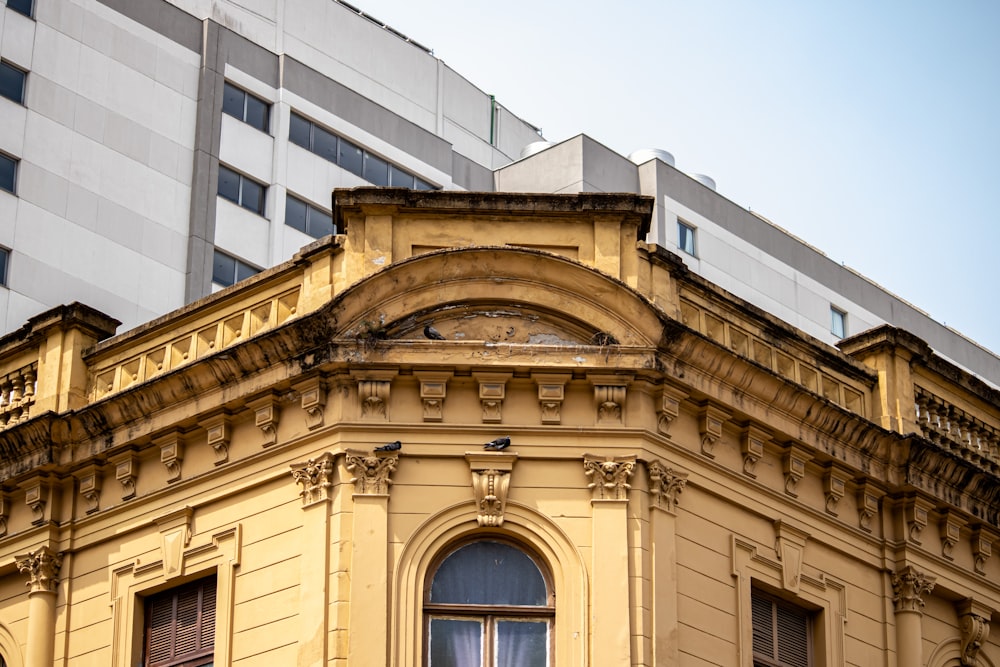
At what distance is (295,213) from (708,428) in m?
27.3

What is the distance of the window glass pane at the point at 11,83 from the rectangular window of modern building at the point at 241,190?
5400mm

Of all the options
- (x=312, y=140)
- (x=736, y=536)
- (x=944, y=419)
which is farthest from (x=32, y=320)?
(x=312, y=140)

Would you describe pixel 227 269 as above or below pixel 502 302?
above

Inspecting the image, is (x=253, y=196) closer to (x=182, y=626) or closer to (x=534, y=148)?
(x=534, y=148)

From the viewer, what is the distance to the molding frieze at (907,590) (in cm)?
2638

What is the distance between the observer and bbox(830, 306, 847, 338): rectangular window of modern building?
60.5m

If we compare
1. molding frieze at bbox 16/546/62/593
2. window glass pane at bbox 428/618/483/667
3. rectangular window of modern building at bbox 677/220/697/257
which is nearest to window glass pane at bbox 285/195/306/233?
rectangular window of modern building at bbox 677/220/697/257

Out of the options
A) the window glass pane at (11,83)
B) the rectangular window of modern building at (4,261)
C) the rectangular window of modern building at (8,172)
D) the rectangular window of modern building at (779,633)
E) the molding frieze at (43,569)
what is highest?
the window glass pane at (11,83)

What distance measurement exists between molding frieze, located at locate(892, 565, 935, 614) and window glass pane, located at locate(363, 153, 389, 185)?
92.5 ft

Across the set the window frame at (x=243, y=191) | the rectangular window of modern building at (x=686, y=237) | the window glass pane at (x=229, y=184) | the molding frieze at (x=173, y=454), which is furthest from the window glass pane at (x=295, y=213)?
the molding frieze at (x=173, y=454)

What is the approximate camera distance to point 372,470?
77.8 ft

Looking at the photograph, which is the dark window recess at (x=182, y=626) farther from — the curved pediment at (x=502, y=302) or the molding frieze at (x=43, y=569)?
the curved pediment at (x=502, y=302)

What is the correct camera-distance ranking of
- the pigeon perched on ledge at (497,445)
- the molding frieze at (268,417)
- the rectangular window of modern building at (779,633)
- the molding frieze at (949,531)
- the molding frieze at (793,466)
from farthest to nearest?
the molding frieze at (949,531)
the molding frieze at (793,466)
the rectangular window of modern building at (779,633)
the molding frieze at (268,417)
the pigeon perched on ledge at (497,445)

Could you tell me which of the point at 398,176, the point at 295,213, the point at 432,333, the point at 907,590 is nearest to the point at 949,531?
the point at 907,590
